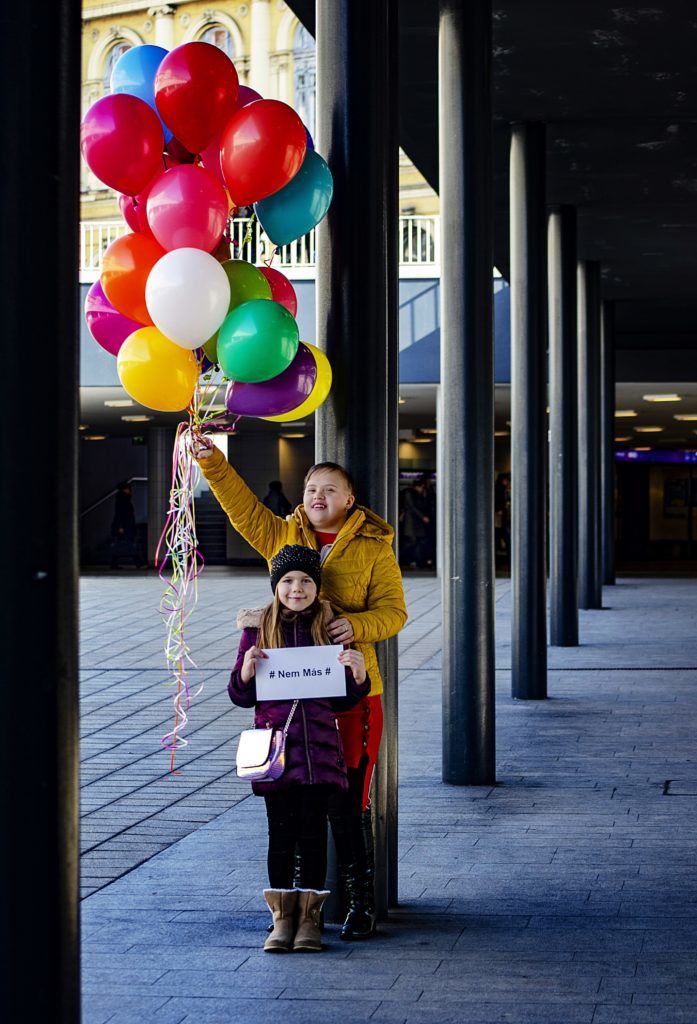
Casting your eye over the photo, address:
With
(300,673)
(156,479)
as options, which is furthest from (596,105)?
(156,479)

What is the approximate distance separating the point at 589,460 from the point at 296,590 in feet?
52.0

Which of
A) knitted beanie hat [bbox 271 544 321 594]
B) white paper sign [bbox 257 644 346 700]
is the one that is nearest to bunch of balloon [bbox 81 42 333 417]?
knitted beanie hat [bbox 271 544 321 594]

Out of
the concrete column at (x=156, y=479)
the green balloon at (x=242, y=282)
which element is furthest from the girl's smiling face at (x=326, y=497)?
the concrete column at (x=156, y=479)

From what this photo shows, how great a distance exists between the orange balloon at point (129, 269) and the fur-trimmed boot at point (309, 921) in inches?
82.7

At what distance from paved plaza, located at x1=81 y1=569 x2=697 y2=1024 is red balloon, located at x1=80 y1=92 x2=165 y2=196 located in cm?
265

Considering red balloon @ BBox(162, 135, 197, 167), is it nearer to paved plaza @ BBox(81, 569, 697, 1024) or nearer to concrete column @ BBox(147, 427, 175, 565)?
paved plaza @ BBox(81, 569, 697, 1024)

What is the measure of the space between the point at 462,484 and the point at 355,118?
10.2 feet

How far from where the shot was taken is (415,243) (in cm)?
2647

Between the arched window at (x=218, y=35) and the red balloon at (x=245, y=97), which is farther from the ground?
the arched window at (x=218, y=35)

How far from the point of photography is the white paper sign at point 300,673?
4773 millimetres

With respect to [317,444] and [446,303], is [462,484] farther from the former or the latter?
[317,444]

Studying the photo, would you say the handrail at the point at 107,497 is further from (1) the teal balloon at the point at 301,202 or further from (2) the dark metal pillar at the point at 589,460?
(1) the teal balloon at the point at 301,202

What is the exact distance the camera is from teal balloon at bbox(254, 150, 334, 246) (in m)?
5.07

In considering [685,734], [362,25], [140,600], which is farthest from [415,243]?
[362,25]
